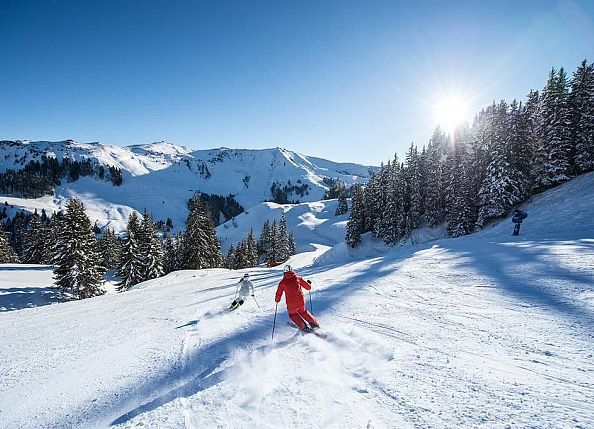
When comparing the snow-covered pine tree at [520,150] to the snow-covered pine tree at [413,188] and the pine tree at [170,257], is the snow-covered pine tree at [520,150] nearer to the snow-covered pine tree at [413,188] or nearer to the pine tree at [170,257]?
the snow-covered pine tree at [413,188]

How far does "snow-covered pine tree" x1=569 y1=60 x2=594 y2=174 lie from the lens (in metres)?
33.1

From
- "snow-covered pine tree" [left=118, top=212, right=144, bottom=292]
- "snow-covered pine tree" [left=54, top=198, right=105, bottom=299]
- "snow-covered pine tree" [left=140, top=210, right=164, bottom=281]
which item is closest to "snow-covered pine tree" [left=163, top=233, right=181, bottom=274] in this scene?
"snow-covered pine tree" [left=140, top=210, right=164, bottom=281]

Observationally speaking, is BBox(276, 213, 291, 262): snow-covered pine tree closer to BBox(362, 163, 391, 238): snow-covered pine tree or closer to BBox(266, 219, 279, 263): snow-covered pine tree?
BBox(266, 219, 279, 263): snow-covered pine tree

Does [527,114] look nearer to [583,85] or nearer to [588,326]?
[583,85]

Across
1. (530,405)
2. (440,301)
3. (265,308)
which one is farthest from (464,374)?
(265,308)

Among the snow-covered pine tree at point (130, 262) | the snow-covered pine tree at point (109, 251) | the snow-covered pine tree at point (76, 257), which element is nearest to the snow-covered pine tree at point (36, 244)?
the snow-covered pine tree at point (109, 251)

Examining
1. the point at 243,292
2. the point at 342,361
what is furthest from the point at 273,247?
the point at 342,361

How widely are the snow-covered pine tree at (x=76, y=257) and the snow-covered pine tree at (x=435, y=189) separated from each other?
4560 cm

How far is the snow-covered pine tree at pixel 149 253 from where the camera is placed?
1508 inches

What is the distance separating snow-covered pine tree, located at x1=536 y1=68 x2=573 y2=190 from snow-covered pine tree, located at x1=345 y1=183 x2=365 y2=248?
85.4ft

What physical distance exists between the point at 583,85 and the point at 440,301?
4148 centimetres

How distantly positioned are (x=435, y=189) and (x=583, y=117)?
18.6 m

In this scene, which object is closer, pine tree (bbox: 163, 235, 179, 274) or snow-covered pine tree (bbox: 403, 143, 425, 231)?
snow-covered pine tree (bbox: 403, 143, 425, 231)

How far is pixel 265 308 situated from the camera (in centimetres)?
1066
